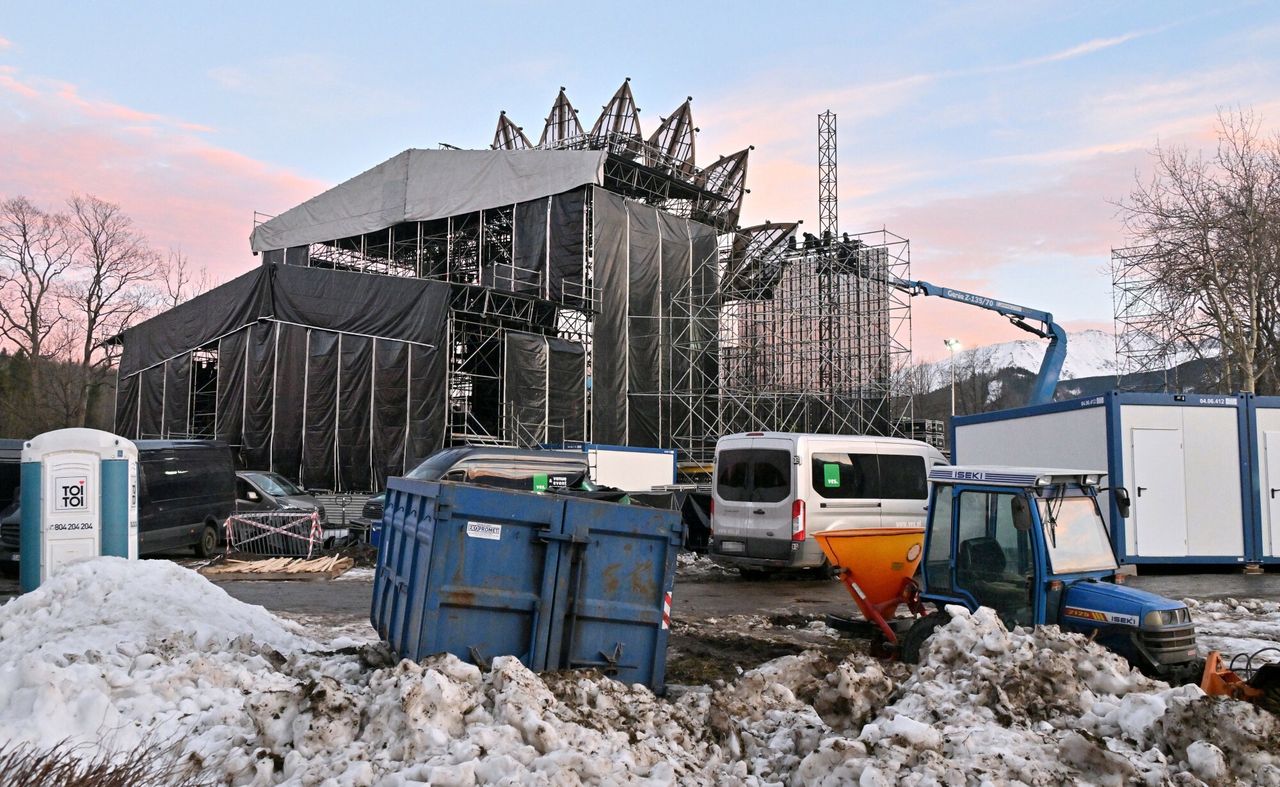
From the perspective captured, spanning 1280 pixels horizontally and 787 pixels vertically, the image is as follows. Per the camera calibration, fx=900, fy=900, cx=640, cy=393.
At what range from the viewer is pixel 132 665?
18.1 ft

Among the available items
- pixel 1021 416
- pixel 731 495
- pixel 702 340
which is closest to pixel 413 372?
pixel 702 340

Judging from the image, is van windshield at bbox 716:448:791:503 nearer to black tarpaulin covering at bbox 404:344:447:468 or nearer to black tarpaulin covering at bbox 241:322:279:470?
black tarpaulin covering at bbox 404:344:447:468

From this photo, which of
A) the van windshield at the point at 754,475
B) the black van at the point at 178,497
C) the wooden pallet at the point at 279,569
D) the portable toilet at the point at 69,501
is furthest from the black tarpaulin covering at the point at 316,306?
the portable toilet at the point at 69,501

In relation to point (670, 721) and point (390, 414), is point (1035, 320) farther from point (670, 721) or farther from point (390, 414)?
point (670, 721)

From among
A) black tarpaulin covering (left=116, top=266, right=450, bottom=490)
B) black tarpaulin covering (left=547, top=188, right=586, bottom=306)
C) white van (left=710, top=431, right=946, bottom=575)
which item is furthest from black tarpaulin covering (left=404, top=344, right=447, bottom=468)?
white van (left=710, top=431, right=946, bottom=575)

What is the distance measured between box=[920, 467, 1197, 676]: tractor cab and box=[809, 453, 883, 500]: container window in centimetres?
582

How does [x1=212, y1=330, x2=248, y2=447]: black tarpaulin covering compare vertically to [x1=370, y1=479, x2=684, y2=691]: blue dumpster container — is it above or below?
above

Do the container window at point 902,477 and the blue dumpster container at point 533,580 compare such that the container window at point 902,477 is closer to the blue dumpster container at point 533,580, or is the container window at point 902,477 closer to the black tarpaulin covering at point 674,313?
the blue dumpster container at point 533,580

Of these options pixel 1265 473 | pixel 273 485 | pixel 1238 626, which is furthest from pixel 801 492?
pixel 273 485

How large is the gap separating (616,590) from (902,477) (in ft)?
29.9

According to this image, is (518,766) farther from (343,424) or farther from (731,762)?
(343,424)

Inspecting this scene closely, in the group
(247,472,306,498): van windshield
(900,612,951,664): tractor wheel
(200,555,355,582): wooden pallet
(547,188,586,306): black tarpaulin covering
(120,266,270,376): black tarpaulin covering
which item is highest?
(547,188,586,306): black tarpaulin covering

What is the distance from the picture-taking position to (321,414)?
2842 centimetres

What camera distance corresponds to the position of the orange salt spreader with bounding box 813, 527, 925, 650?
788 cm
